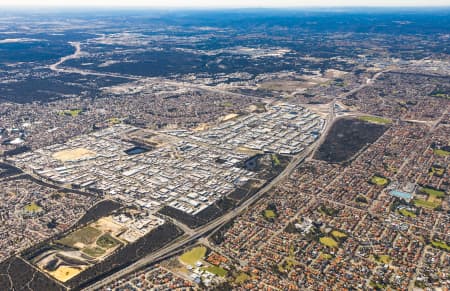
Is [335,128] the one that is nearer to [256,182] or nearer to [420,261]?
[256,182]

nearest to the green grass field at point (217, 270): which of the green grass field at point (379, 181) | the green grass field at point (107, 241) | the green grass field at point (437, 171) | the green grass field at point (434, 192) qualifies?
the green grass field at point (107, 241)

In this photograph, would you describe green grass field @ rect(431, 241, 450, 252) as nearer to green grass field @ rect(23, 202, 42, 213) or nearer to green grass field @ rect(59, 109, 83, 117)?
green grass field @ rect(23, 202, 42, 213)

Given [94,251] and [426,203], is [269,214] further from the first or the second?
[94,251]

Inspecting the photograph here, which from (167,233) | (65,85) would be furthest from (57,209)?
(65,85)

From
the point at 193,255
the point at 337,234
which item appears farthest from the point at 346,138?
the point at 193,255

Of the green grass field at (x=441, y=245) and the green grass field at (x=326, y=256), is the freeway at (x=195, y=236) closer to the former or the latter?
the green grass field at (x=326, y=256)

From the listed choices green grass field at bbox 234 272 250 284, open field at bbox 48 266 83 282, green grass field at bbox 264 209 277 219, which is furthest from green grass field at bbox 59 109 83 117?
green grass field at bbox 234 272 250 284
